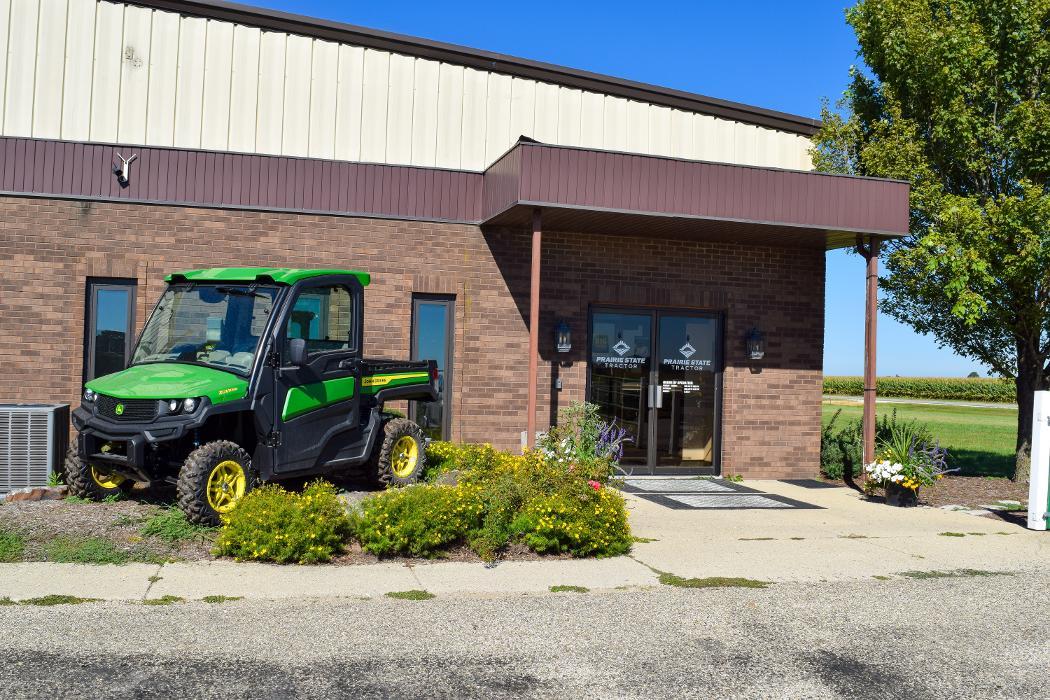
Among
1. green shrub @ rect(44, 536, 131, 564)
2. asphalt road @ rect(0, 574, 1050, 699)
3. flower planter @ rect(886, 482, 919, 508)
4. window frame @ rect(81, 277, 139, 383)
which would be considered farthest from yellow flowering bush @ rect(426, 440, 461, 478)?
flower planter @ rect(886, 482, 919, 508)

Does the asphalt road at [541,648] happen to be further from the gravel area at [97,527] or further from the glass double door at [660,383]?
the glass double door at [660,383]

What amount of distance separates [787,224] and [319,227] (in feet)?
20.9

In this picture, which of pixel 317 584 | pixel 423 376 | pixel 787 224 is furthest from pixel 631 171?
pixel 317 584

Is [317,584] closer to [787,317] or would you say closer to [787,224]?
[787,224]

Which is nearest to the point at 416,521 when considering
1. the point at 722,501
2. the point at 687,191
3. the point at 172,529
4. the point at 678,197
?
the point at 172,529

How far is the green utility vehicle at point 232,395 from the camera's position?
8.55 m

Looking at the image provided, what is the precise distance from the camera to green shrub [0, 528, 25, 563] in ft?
24.6

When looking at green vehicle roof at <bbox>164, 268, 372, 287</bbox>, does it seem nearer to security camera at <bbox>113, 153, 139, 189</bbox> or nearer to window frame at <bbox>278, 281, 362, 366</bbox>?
window frame at <bbox>278, 281, 362, 366</bbox>

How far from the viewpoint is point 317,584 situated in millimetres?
7078

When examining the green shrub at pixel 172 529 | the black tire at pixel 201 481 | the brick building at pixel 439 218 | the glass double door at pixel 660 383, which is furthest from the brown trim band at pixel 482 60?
the green shrub at pixel 172 529

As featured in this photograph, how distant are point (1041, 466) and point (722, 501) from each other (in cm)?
361

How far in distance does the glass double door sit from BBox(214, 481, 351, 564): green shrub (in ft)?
22.2

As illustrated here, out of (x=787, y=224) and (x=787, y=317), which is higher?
(x=787, y=224)

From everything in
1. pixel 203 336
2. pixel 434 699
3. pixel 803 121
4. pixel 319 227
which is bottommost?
pixel 434 699
